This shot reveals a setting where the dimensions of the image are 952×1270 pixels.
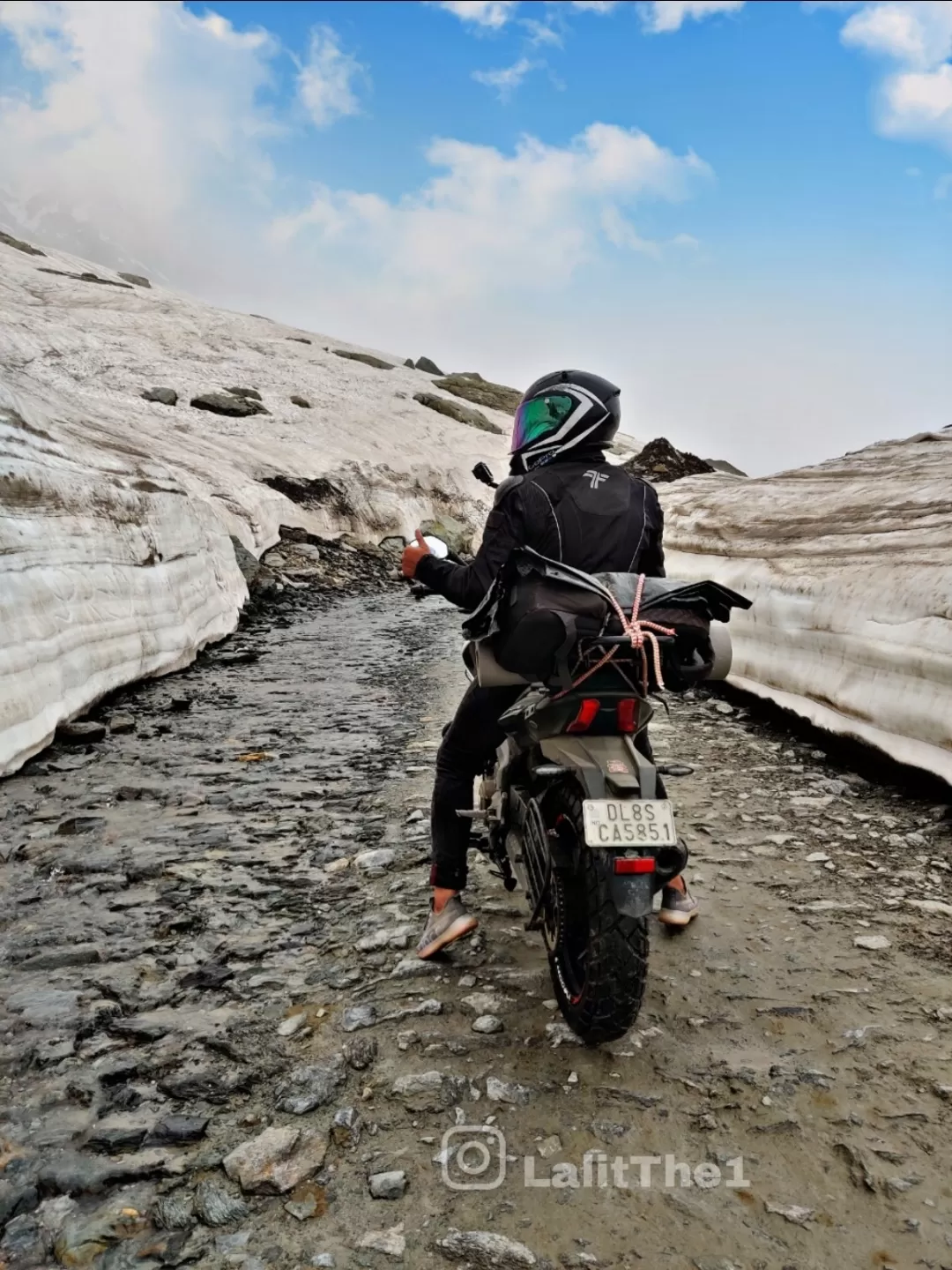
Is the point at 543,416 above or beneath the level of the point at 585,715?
above

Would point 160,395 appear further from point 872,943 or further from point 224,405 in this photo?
point 872,943

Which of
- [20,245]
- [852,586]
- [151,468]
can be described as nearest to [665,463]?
[151,468]

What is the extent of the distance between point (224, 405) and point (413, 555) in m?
28.0

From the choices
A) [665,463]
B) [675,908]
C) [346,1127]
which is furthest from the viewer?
[665,463]

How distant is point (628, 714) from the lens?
3398 mm

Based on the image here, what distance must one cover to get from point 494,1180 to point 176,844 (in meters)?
3.18

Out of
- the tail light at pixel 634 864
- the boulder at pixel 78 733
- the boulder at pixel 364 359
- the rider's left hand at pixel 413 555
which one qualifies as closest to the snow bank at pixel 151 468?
the boulder at pixel 78 733

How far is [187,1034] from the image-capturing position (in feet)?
10.6

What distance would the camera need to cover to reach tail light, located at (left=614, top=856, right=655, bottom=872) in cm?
287

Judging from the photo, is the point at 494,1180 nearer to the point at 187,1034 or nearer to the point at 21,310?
the point at 187,1034

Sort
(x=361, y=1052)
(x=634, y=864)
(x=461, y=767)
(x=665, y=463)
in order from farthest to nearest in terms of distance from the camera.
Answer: (x=665, y=463) → (x=461, y=767) → (x=361, y=1052) → (x=634, y=864)

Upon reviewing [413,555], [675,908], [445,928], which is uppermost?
[413,555]

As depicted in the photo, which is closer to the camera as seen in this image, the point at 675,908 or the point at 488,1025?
the point at 488,1025

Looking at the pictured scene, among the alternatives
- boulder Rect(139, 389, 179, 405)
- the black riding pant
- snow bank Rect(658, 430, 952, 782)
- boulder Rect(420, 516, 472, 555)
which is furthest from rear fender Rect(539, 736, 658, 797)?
boulder Rect(139, 389, 179, 405)
